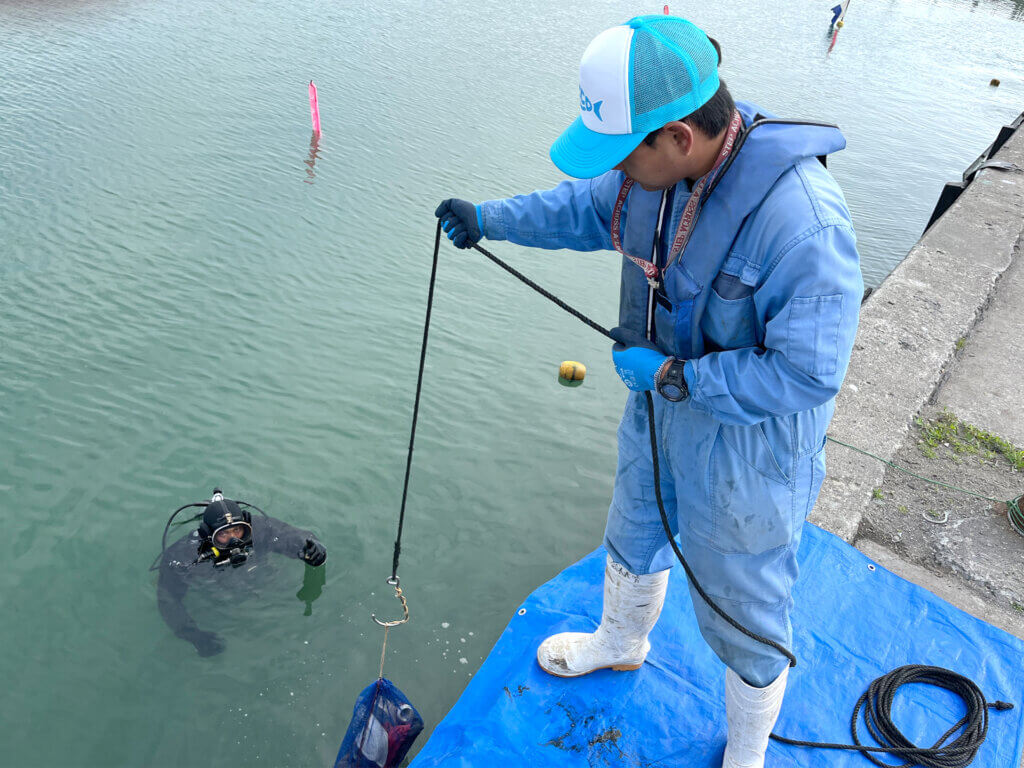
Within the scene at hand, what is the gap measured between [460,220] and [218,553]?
228cm

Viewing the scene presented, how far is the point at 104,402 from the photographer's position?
5.40m

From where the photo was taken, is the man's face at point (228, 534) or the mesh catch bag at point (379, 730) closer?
the mesh catch bag at point (379, 730)

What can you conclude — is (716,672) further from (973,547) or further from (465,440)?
(465,440)

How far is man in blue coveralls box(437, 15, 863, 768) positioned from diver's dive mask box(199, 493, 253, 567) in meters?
2.10

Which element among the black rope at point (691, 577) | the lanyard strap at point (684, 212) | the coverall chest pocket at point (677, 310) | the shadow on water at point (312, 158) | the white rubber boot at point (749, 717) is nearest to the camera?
the lanyard strap at point (684, 212)

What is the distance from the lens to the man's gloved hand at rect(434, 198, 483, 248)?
8.33ft

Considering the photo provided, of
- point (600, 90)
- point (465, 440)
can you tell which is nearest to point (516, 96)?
point (465, 440)

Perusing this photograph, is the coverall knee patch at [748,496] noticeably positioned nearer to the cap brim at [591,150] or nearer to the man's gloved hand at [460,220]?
the cap brim at [591,150]

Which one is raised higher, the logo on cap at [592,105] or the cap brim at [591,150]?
the logo on cap at [592,105]

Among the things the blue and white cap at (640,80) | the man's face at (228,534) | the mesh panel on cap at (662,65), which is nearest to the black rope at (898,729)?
the blue and white cap at (640,80)

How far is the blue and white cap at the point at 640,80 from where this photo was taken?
1749 mm

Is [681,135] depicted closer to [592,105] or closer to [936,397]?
[592,105]

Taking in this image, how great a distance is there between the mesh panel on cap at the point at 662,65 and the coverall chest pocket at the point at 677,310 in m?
0.44

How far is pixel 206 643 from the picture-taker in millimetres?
3812
